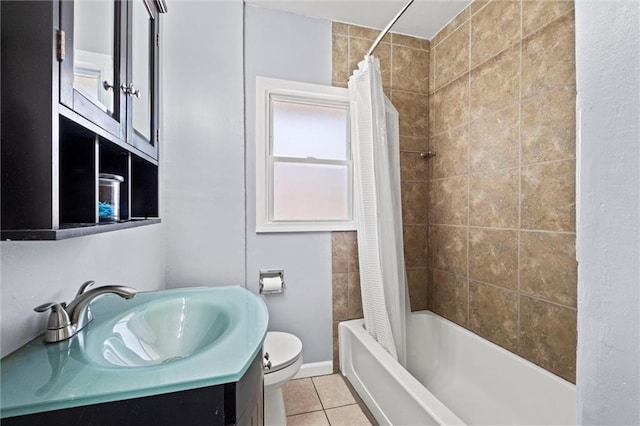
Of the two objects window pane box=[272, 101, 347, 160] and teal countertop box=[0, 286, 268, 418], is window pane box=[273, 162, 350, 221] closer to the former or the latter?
window pane box=[272, 101, 347, 160]

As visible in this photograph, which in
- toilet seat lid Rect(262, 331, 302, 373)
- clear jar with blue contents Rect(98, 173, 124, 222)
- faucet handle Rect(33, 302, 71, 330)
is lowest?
toilet seat lid Rect(262, 331, 302, 373)

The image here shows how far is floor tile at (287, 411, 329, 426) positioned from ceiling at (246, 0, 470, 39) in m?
2.49

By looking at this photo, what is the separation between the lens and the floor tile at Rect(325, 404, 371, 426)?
154cm

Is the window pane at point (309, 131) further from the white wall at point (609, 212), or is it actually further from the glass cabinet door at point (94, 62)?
the white wall at point (609, 212)

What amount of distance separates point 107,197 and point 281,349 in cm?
119

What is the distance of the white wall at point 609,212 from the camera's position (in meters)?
0.27

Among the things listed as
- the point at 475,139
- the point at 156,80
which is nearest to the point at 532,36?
the point at 475,139

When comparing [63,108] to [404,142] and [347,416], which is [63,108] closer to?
[347,416]

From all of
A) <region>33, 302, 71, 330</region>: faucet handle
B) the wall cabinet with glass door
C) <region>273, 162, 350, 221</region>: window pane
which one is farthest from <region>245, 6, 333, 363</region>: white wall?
<region>33, 302, 71, 330</region>: faucet handle

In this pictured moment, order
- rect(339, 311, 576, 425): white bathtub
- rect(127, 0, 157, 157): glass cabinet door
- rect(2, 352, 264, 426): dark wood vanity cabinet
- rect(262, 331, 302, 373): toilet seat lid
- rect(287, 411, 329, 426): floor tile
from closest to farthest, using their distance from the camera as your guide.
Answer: rect(2, 352, 264, 426): dark wood vanity cabinet → rect(127, 0, 157, 157): glass cabinet door → rect(339, 311, 576, 425): white bathtub → rect(262, 331, 302, 373): toilet seat lid → rect(287, 411, 329, 426): floor tile

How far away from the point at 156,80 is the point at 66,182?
0.70 metres

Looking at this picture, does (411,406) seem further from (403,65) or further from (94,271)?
(403,65)

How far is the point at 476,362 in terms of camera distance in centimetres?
171

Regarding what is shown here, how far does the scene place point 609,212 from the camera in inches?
11.3
